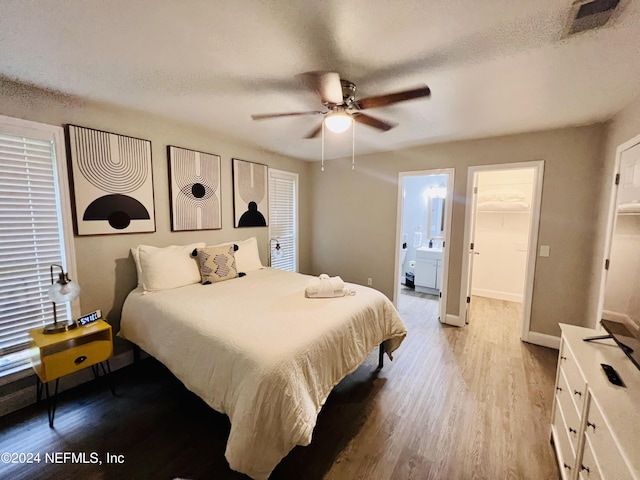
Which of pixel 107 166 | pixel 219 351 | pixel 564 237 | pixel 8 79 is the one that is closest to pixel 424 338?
pixel 564 237

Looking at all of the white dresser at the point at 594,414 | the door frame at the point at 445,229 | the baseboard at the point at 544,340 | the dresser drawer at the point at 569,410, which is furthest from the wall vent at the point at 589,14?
the baseboard at the point at 544,340

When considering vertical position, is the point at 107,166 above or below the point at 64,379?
above

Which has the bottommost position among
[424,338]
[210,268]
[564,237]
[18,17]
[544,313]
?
[424,338]

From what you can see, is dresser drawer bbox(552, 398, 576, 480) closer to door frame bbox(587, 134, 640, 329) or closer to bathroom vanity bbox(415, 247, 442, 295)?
door frame bbox(587, 134, 640, 329)

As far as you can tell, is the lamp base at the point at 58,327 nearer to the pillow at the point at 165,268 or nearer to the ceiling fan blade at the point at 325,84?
the pillow at the point at 165,268

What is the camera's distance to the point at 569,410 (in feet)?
4.59

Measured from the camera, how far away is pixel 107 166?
2340mm

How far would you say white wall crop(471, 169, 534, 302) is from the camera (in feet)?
14.1

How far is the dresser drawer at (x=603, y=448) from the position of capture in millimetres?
860

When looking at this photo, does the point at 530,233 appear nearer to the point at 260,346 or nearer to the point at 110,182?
the point at 260,346

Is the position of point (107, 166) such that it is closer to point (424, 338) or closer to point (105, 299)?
point (105, 299)

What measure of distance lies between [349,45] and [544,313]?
3.38m

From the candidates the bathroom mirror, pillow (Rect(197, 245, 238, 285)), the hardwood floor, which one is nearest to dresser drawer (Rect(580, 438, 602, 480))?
the hardwood floor

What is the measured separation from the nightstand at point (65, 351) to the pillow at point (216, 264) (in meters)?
0.86
